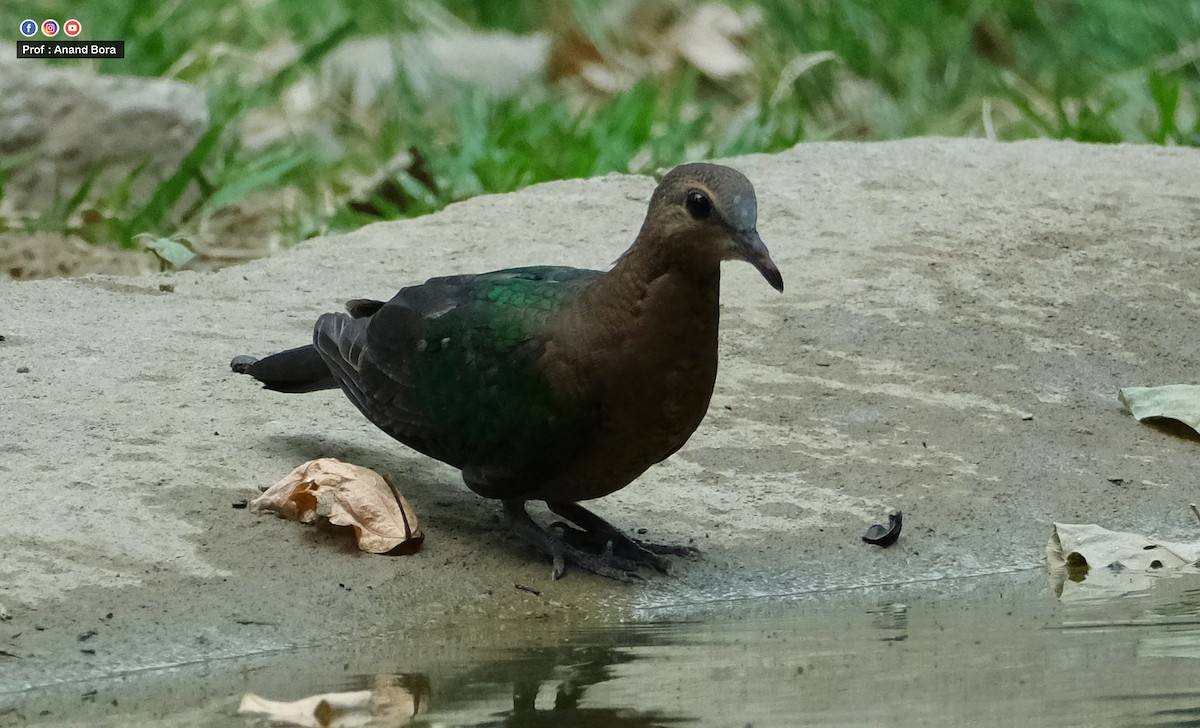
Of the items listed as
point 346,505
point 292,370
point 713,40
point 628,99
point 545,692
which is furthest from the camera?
point 713,40

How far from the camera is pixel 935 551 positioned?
394 centimetres

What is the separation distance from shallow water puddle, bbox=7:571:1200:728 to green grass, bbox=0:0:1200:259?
12.6ft

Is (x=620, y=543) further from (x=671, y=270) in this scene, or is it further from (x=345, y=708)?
(x=345, y=708)

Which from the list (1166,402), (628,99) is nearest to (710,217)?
(1166,402)

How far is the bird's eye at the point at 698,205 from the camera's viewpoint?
3459 mm

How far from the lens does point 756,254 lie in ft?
11.0

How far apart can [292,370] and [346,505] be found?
0.66 meters

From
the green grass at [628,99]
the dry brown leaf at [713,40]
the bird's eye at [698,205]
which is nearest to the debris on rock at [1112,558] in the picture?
the bird's eye at [698,205]

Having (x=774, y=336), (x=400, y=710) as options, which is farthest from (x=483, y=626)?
(x=774, y=336)

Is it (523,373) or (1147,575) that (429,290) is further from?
(1147,575)

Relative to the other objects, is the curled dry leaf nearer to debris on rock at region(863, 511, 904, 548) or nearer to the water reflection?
the water reflection

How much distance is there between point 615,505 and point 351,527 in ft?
2.50

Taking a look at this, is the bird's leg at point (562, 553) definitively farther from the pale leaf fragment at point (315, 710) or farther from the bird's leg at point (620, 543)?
the pale leaf fragment at point (315, 710)

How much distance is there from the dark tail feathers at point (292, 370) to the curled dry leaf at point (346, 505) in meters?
0.49
